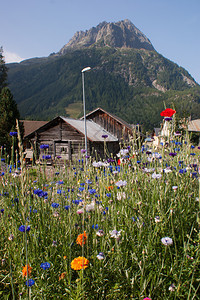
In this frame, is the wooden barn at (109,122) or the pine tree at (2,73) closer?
the wooden barn at (109,122)

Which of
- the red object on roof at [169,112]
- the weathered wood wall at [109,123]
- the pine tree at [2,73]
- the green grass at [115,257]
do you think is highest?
the pine tree at [2,73]

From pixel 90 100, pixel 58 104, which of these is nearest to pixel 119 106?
pixel 90 100

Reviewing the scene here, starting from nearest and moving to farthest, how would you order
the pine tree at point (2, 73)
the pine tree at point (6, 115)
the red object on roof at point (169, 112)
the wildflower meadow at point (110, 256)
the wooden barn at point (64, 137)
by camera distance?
the wildflower meadow at point (110, 256) < the red object on roof at point (169, 112) < the wooden barn at point (64, 137) < the pine tree at point (6, 115) < the pine tree at point (2, 73)

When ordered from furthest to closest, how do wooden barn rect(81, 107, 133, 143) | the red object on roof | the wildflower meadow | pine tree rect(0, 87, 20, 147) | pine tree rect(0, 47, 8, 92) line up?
pine tree rect(0, 47, 8, 92) < wooden barn rect(81, 107, 133, 143) < pine tree rect(0, 87, 20, 147) < the red object on roof < the wildflower meadow

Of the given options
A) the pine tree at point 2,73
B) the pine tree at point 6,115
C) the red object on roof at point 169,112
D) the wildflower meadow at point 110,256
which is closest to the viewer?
the wildflower meadow at point 110,256

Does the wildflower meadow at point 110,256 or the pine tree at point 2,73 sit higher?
the pine tree at point 2,73

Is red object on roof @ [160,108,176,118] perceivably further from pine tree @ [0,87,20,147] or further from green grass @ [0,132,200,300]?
pine tree @ [0,87,20,147]

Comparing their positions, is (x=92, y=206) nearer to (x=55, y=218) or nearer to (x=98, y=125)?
(x=55, y=218)

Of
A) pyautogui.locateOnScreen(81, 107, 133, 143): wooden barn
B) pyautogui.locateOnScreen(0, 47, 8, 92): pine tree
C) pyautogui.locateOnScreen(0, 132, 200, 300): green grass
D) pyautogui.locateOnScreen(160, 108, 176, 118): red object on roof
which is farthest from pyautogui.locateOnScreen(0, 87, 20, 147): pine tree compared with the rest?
pyautogui.locateOnScreen(160, 108, 176, 118): red object on roof

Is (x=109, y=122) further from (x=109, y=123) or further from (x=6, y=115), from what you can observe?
(x=6, y=115)

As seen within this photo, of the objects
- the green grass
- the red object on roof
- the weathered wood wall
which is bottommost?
the green grass

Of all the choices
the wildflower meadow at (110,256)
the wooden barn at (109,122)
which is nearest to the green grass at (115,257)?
the wildflower meadow at (110,256)

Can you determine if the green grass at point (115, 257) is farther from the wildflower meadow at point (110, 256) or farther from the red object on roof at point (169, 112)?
the red object on roof at point (169, 112)

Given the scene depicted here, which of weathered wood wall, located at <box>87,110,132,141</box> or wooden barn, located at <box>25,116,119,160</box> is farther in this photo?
weathered wood wall, located at <box>87,110,132,141</box>
